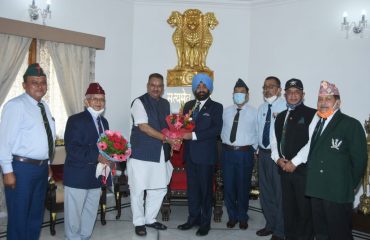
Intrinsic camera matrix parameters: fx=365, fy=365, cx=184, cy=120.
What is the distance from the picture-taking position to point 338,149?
2.96 metres

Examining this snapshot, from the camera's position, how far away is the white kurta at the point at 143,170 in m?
3.88

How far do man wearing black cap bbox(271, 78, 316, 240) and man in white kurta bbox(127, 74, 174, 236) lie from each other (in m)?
1.15

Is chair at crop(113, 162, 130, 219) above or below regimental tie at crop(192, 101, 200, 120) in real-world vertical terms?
below

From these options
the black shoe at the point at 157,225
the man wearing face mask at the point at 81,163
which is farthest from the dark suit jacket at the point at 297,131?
the man wearing face mask at the point at 81,163

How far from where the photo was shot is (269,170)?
3.98m

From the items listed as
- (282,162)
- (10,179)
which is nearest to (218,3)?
(282,162)

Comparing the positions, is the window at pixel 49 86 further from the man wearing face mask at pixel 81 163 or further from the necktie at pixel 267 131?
the necktie at pixel 267 131

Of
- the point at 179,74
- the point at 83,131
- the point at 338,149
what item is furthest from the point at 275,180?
the point at 179,74

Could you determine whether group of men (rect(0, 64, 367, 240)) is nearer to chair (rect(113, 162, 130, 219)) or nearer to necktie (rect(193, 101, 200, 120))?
necktie (rect(193, 101, 200, 120))

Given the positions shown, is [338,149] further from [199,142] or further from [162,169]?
[162,169]

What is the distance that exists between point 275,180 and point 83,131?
2.07 meters

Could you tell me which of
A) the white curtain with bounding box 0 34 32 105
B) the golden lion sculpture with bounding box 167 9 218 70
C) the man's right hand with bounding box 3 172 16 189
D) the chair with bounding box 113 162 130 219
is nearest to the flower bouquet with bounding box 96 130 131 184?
the man's right hand with bounding box 3 172 16 189

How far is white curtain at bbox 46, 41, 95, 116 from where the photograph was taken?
5.31 meters

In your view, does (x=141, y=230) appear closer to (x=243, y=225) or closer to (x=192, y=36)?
(x=243, y=225)
